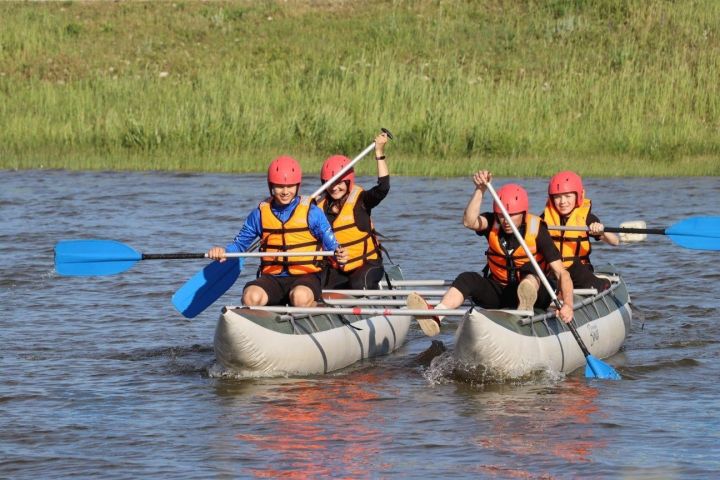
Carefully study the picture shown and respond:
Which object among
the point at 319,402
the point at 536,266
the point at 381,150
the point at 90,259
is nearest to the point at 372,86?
the point at 381,150

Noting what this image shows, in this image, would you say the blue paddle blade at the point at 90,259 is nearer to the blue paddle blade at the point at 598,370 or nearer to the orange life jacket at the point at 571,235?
the orange life jacket at the point at 571,235

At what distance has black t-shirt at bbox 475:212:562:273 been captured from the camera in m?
9.86

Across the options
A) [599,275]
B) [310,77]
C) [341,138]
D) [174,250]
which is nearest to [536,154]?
[341,138]

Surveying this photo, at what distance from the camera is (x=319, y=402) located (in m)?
9.24

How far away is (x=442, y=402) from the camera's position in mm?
9227

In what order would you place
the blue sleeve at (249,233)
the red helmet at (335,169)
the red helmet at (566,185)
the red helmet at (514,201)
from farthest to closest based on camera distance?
the red helmet at (335,169) → the red helmet at (566,185) → the blue sleeve at (249,233) → the red helmet at (514,201)

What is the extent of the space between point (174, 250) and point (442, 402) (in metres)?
7.07

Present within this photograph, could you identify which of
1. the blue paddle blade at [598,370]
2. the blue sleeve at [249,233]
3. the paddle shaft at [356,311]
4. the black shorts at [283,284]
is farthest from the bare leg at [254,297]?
the blue paddle blade at [598,370]

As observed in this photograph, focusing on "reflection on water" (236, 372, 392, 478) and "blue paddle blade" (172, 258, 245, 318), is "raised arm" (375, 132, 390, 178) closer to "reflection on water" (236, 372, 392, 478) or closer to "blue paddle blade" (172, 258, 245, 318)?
"blue paddle blade" (172, 258, 245, 318)

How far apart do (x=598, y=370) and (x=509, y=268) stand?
91cm

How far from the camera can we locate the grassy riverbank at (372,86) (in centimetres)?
2172

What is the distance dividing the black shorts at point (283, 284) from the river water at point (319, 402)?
0.61m

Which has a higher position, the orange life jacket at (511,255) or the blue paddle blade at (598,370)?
the orange life jacket at (511,255)

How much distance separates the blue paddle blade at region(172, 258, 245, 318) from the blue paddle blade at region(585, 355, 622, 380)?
2.60 metres
